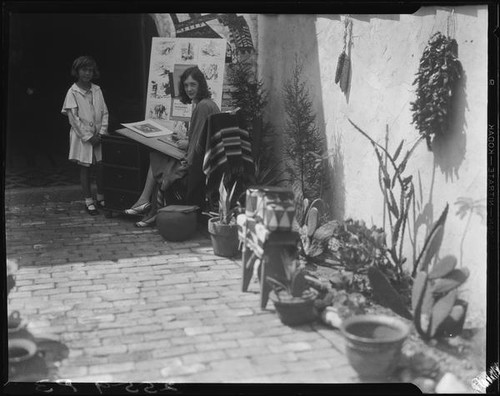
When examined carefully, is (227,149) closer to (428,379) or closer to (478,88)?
(478,88)

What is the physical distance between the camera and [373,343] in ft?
14.4

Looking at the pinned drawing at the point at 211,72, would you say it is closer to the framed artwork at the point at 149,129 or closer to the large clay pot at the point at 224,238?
the framed artwork at the point at 149,129

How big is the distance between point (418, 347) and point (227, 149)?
2.97 metres

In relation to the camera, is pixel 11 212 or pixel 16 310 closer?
pixel 16 310

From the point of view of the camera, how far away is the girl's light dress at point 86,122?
7.45 metres

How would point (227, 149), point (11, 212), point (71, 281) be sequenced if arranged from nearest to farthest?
point (71, 281), point (227, 149), point (11, 212)

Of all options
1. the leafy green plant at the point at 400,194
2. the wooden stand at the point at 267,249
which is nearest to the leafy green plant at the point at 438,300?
the leafy green plant at the point at 400,194

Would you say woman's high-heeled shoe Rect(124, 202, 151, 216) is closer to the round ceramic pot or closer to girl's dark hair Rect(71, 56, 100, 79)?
girl's dark hair Rect(71, 56, 100, 79)

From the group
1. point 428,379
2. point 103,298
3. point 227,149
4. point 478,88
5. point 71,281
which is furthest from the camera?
point 227,149

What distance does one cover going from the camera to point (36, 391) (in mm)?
4633

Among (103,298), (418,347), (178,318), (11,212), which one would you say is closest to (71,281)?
(103,298)

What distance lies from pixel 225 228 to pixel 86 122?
A: 2.35 metres

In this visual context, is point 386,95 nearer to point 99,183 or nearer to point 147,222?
point 147,222

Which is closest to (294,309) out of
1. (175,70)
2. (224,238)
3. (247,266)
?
(247,266)
